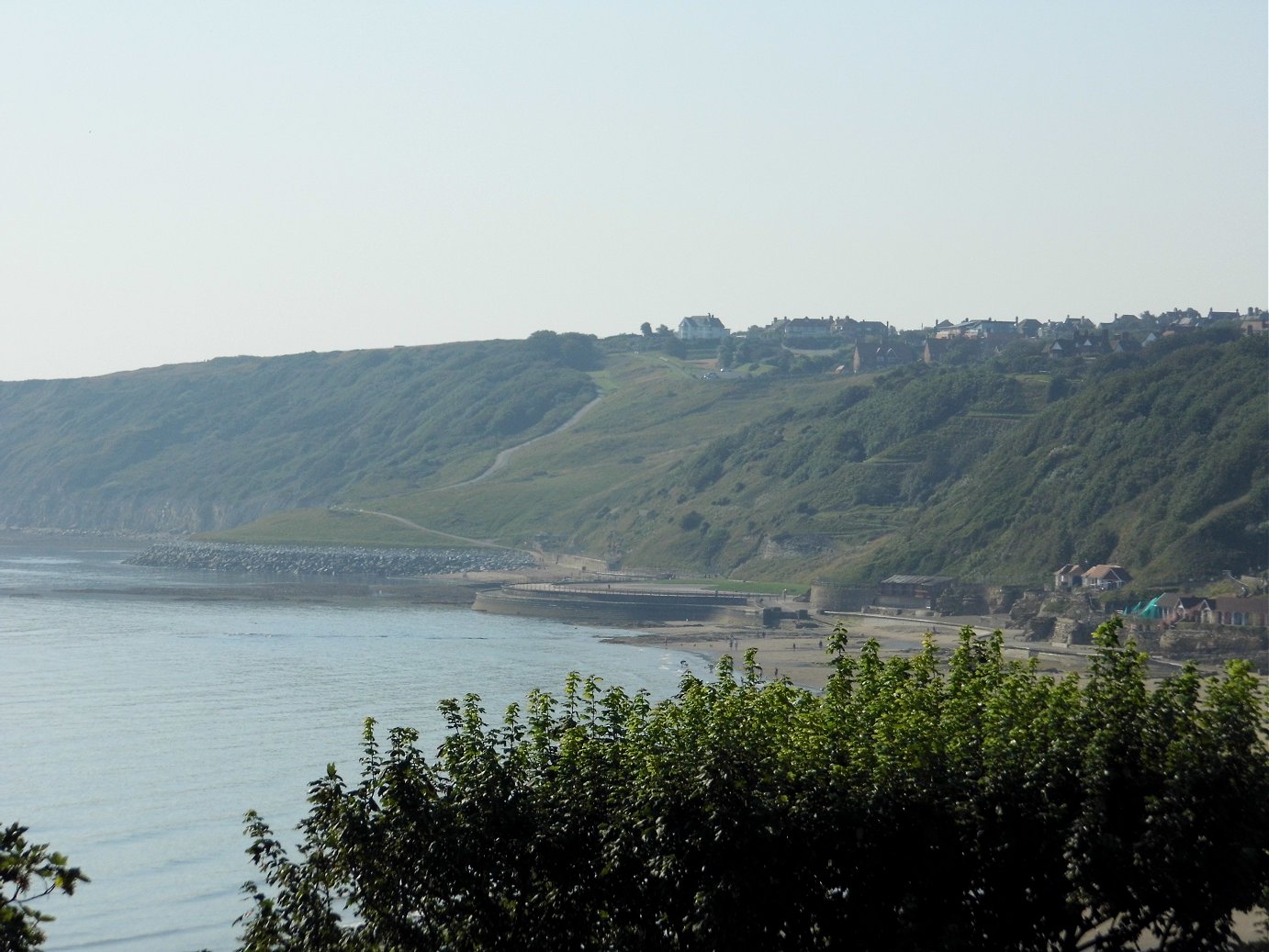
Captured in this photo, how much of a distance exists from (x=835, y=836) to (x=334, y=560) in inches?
5608

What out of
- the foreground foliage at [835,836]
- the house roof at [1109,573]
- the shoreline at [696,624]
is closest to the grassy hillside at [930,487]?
the house roof at [1109,573]

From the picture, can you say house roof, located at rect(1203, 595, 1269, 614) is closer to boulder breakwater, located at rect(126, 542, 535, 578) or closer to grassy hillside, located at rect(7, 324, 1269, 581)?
grassy hillside, located at rect(7, 324, 1269, 581)

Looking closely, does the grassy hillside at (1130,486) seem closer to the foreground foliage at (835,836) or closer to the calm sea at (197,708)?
the calm sea at (197,708)

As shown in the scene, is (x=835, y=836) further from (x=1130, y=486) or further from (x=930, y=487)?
(x=930, y=487)

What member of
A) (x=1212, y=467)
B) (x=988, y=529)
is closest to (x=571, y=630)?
(x=988, y=529)

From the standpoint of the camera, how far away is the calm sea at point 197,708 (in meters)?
39.0

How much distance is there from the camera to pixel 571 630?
4090 inches

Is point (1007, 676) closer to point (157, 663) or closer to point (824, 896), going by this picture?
point (824, 896)

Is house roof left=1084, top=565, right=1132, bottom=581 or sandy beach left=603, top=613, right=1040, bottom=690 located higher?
house roof left=1084, top=565, right=1132, bottom=581

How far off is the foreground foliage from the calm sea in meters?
15.7

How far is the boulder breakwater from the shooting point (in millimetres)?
150000

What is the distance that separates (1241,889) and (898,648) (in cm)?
6838

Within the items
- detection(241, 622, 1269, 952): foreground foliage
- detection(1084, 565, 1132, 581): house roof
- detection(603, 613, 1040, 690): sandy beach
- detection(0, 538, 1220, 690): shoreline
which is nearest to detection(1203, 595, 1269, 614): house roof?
detection(0, 538, 1220, 690): shoreline

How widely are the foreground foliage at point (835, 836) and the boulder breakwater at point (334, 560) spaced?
125m
